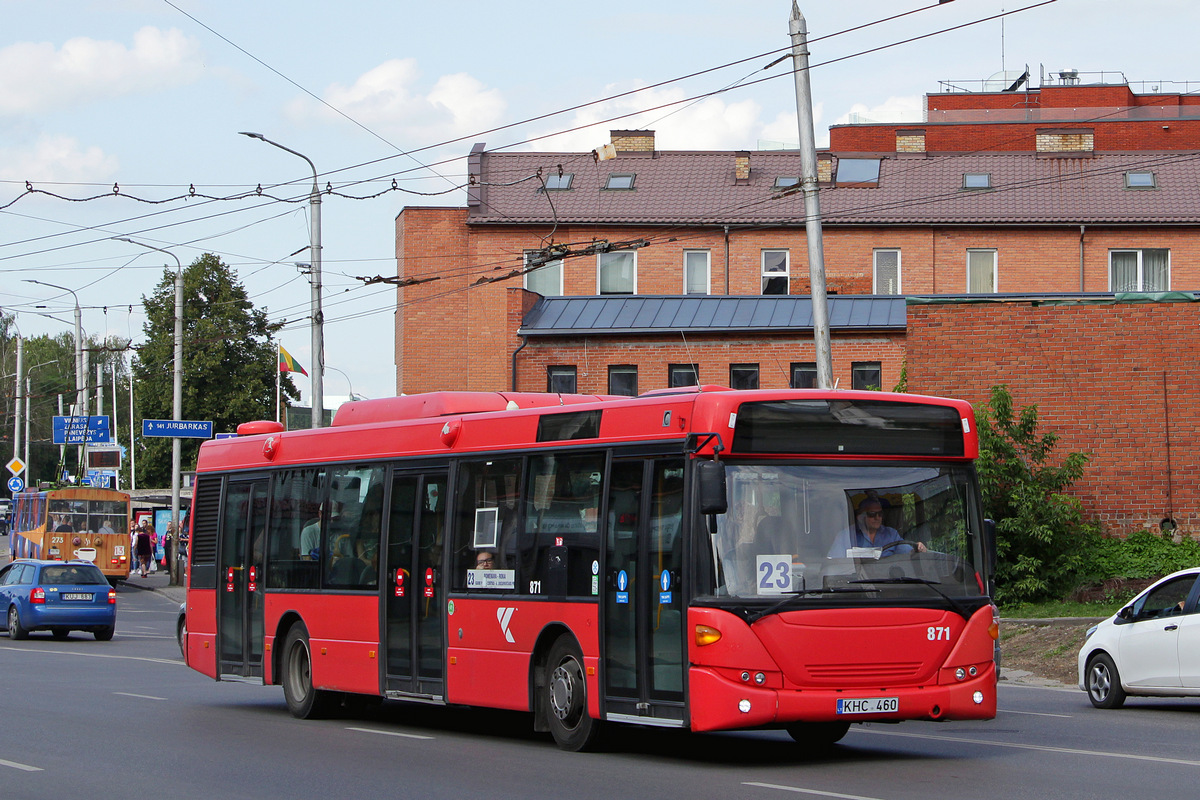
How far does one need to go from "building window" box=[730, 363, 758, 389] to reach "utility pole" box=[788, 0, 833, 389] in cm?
1724

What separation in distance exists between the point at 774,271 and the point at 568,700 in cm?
3865

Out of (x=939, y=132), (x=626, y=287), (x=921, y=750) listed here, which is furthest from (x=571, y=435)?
(x=939, y=132)

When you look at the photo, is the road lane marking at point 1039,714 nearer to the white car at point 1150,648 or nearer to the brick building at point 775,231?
the white car at point 1150,648

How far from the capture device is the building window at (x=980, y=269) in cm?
4788

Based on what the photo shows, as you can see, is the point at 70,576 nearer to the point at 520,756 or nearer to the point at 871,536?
the point at 520,756

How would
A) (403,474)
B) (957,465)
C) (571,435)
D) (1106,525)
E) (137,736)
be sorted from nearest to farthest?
(957,465), (571,435), (137,736), (403,474), (1106,525)

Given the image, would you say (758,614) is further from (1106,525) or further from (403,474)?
(1106,525)

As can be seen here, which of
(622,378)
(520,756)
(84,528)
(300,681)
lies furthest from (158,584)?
(520,756)

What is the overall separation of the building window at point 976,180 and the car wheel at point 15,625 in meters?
32.9

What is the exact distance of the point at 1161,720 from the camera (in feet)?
47.5

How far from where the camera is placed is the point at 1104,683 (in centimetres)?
1590

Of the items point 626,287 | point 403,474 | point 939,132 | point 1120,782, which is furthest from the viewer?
point 939,132

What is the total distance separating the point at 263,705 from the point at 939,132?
52.6m

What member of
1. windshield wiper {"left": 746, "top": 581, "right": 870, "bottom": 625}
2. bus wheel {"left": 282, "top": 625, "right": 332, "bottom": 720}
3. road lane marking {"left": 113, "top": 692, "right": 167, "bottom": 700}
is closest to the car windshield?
road lane marking {"left": 113, "top": 692, "right": 167, "bottom": 700}
